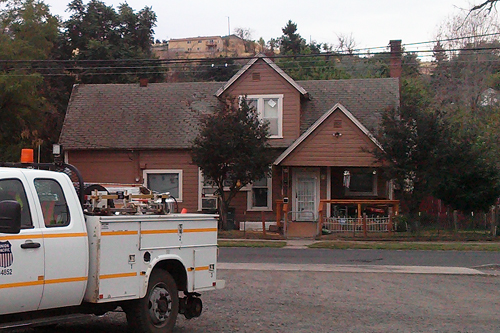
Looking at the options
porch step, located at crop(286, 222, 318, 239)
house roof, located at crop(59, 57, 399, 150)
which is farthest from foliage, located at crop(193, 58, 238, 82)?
porch step, located at crop(286, 222, 318, 239)

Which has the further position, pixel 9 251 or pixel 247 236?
pixel 247 236

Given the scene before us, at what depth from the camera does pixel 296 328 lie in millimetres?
9664

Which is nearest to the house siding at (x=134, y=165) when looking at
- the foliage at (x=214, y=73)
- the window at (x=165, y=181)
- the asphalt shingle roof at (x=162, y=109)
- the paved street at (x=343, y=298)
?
the window at (x=165, y=181)

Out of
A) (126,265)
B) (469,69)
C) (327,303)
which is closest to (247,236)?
(327,303)

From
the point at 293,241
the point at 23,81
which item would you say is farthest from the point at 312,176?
→ the point at 23,81

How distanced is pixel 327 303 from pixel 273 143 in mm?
18668

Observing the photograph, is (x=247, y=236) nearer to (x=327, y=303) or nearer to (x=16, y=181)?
(x=327, y=303)

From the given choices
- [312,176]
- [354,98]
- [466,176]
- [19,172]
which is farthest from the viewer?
[354,98]

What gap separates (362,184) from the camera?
29859 millimetres

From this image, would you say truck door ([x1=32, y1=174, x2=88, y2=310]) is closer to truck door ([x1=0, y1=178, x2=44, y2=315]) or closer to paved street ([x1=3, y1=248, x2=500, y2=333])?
truck door ([x1=0, y1=178, x2=44, y2=315])

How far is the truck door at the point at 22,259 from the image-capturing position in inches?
262

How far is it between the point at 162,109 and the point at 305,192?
26.7 ft

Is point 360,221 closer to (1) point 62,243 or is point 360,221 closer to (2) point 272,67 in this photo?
(2) point 272,67

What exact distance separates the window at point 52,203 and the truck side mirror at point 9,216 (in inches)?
22.4
